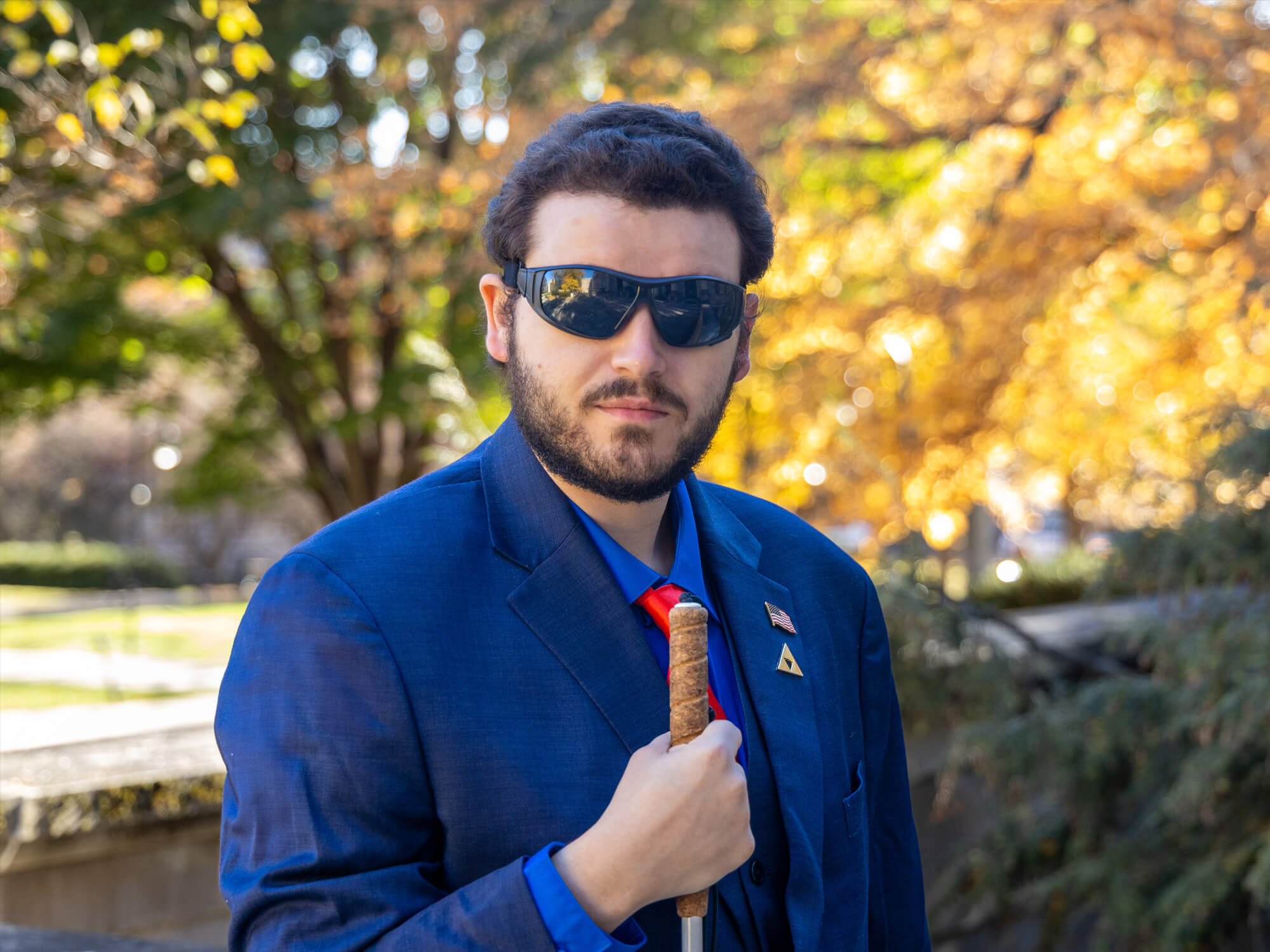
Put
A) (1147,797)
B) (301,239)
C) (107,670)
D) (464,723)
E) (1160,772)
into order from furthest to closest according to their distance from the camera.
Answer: (301,239), (107,670), (1147,797), (1160,772), (464,723)

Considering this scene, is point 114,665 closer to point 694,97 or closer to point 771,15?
point 694,97

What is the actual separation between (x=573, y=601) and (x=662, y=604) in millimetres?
175

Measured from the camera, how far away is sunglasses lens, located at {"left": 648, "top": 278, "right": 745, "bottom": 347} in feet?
5.66

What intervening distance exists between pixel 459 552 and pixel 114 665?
12.6 metres

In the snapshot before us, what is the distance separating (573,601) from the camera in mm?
1727

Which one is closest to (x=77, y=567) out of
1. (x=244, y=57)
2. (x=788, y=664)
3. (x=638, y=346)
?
(x=244, y=57)

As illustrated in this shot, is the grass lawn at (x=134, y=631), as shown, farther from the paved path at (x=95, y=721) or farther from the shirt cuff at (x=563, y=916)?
the shirt cuff at (x=563, y=916)

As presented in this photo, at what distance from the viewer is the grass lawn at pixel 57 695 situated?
999 centimetres

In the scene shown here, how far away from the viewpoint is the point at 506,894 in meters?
1.42

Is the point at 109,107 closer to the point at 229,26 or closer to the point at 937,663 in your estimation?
the point at 229,26

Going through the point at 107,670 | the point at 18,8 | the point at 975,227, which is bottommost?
the point at 107,670

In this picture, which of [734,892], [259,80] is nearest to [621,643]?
[734,892]

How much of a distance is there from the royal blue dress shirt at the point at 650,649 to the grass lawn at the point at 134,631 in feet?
38.0

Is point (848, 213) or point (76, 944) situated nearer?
point (76, 944)
